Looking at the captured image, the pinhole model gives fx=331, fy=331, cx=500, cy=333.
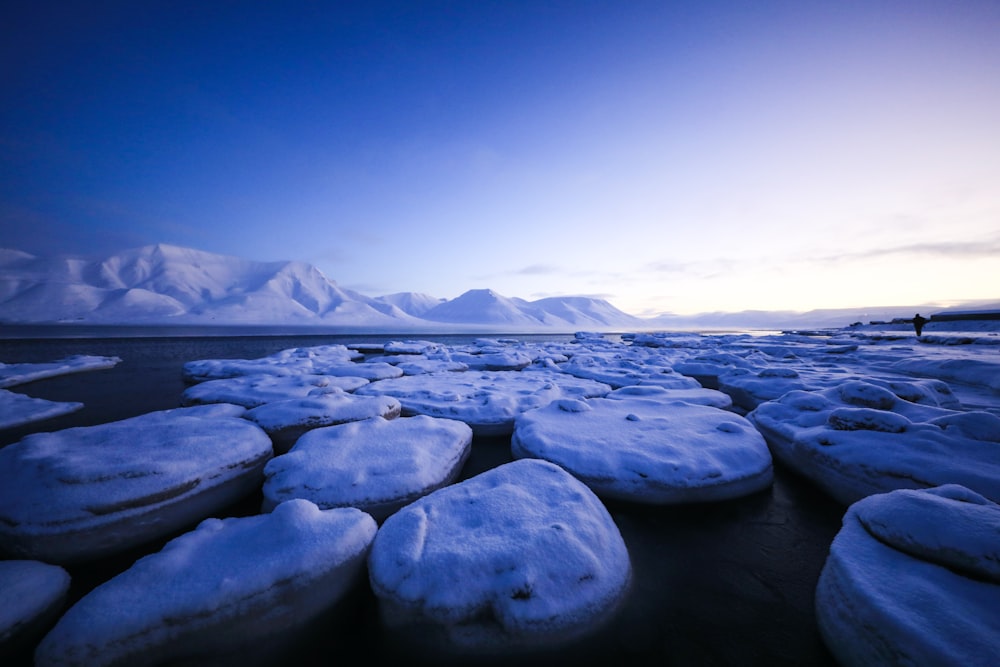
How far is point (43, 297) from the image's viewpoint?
3893 inches

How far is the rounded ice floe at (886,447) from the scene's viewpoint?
3602 millimetres

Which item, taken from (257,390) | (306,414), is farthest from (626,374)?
(257,390)

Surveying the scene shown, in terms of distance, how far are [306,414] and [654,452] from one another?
18.3 ft

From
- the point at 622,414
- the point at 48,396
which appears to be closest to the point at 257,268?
the point at 48,396

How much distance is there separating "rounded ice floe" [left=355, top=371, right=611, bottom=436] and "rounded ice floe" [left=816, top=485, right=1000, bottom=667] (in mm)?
4923

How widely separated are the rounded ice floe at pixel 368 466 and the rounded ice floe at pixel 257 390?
241 centimetres

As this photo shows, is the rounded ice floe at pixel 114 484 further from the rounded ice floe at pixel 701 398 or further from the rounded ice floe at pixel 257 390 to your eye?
the rounded ice floe at pixel 701 398

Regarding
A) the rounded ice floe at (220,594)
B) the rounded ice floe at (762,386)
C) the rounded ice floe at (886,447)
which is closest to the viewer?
the rounded ice floe at (220,594)

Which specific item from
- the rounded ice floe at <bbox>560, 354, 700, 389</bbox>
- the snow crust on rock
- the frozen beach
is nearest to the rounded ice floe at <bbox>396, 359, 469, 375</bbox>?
the rounded ice floe at <bbox>560, 354, 700, 389</bbox>

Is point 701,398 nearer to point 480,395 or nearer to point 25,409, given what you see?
point 480,395

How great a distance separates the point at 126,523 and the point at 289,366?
944 cm

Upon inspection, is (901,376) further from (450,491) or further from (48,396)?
(48,396)

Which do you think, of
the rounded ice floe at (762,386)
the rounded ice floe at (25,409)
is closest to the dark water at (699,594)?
the rounded ice floe at (762,386)

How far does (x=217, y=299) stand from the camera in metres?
132
